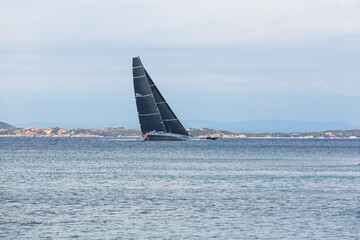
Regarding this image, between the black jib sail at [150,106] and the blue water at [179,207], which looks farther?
the black jib sail at [150,106]

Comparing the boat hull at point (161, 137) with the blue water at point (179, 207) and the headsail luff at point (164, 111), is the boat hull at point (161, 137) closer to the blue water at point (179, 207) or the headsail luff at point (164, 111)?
the headsail luff at point (164, 111)

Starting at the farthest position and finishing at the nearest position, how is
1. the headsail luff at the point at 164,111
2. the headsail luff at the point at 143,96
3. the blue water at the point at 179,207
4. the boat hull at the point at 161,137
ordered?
the boat hull at the point at 161,137, the headsail luff at the point at 164,111, the headsail luff at the point at 143,96, the blue water at the point at 179,207

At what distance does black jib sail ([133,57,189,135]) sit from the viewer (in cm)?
17512

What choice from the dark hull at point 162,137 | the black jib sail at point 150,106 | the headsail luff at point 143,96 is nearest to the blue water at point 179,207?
the headsail luff at point 143,96

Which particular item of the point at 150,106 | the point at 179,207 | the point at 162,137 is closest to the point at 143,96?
the point at 150,106

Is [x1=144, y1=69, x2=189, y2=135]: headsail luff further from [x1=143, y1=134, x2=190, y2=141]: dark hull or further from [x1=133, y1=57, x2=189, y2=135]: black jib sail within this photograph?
[x1=143, y1=134, x2=190, y2=141]: dark hull

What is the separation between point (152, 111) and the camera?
177m

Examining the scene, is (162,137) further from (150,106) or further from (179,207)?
(179,207)

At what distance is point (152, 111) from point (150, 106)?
2170 mm

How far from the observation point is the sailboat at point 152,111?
A: 6895 inches

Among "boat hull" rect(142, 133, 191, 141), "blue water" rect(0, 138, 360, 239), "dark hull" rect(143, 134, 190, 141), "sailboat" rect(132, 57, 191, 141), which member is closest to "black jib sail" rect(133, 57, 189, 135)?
"sailboat" rect(132, 57, 191, 141)

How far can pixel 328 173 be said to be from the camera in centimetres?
7188

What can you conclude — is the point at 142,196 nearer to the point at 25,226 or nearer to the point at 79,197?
the point at 79,197

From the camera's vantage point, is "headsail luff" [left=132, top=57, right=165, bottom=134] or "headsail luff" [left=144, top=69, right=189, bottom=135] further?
"headsail luff" [left=144, top=69, right=189, bottom=135]
